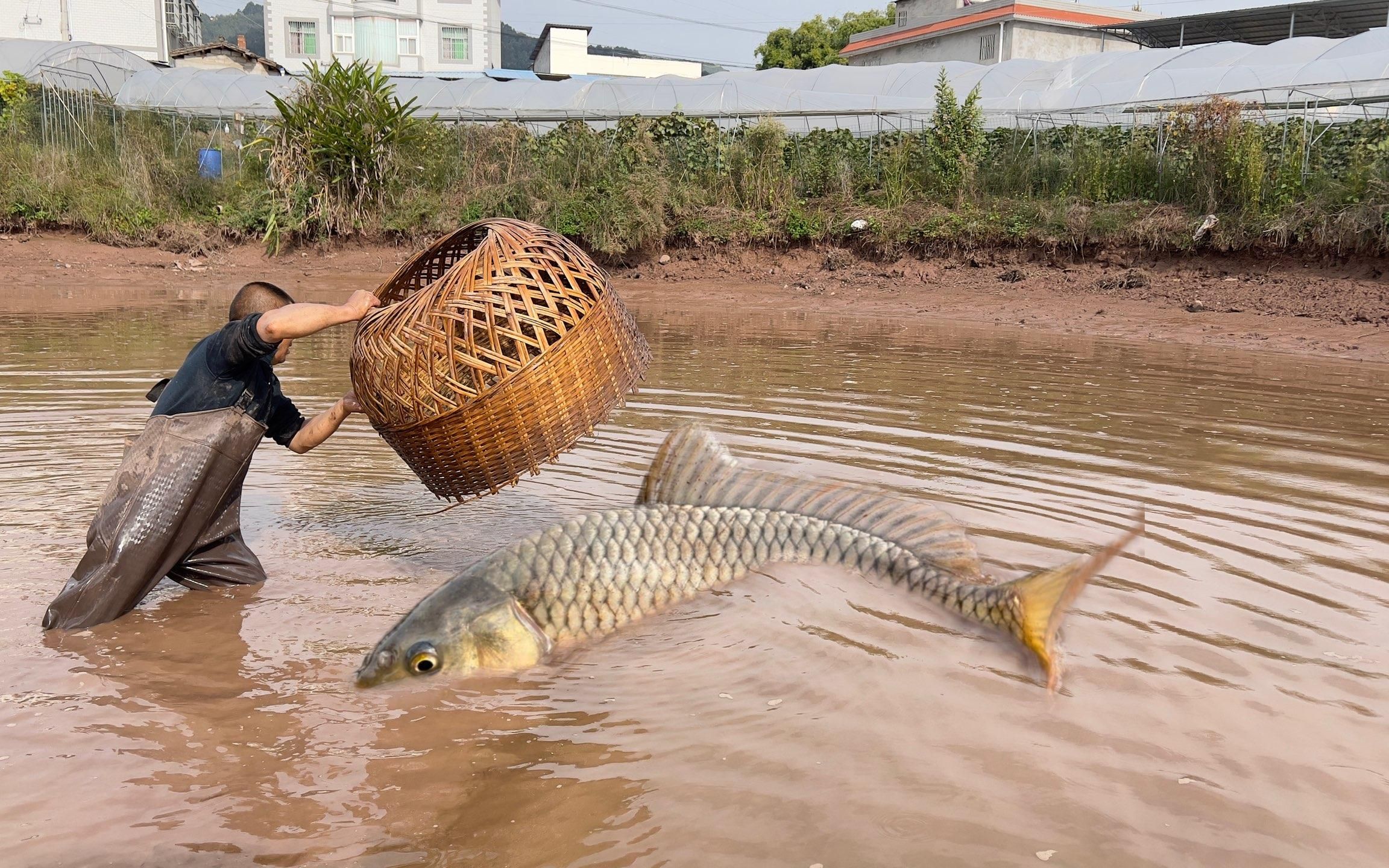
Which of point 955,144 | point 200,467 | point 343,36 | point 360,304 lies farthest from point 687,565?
point 343,36

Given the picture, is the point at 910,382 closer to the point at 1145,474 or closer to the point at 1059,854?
the point at 1145,474

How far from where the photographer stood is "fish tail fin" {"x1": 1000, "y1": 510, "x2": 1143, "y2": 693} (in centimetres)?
378

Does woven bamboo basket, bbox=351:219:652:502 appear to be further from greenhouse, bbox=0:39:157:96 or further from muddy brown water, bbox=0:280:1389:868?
greenhouse, bbox=0:39:157:96

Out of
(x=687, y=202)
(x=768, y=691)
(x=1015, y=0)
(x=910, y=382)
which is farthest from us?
(x=1015, y=0)

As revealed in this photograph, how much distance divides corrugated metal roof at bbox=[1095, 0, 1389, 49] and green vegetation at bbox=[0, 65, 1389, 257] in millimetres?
15787

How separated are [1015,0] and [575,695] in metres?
40.7

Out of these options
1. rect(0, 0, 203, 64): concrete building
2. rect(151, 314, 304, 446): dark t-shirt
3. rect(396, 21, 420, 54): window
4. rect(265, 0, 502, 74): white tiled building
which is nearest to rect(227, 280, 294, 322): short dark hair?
rect(151, 314, 304, 446): dark t-shirt

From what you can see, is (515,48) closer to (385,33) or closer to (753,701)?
(385,33)

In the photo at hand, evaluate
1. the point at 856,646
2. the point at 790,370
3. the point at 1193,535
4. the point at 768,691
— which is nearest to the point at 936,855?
the point at 768,691

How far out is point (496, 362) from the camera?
416 cm

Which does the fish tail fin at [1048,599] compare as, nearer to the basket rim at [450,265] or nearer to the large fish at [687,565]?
the large fish at [687,565]

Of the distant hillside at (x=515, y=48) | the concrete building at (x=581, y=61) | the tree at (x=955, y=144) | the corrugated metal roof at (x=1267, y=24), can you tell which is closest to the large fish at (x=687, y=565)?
the tree at (x=955, y=144)

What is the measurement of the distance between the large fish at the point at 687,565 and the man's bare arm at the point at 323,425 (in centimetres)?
121

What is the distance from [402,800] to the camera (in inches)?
132
